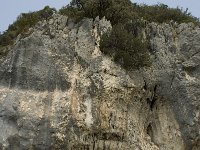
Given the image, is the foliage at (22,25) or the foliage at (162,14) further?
the foliage at (162,14)

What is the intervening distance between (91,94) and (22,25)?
247 inches

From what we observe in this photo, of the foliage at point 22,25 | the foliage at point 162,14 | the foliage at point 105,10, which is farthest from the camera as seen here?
the foliage at point 162,14

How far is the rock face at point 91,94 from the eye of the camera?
14.7 m

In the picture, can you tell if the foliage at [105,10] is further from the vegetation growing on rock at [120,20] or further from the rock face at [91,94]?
the rock face at [91,94]

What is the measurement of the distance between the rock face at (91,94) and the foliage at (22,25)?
1.69 metres

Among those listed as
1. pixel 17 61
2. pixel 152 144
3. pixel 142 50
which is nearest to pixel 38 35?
pixel 17 61

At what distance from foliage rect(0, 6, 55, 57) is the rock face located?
1.69 metres

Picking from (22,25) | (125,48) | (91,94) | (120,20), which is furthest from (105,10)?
(91,94)

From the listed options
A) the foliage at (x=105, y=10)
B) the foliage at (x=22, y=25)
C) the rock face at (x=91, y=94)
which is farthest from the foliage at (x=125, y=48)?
the foliage at (x=22, y=25)

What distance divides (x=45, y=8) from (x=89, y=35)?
455 cm

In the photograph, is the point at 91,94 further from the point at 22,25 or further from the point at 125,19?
the point at 22,25

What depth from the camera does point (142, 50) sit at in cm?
1697

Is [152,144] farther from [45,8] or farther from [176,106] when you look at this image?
[45,8]

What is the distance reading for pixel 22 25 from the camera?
19594mm
